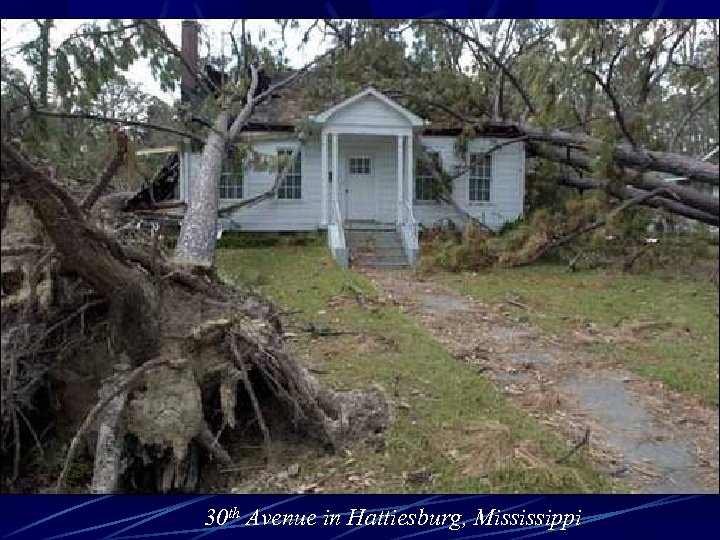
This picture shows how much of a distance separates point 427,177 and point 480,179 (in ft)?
0.55

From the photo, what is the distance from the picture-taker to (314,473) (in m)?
1.98

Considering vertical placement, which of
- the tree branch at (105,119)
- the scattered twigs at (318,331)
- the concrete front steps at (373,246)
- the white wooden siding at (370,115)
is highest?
the white wooden siding at (370,115)

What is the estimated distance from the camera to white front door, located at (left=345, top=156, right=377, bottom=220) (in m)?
1.88

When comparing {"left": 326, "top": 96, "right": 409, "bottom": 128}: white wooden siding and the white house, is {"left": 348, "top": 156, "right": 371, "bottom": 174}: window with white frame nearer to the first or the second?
the white house

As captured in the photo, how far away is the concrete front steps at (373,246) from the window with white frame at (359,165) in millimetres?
176

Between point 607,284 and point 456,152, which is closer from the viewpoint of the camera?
point 607,284

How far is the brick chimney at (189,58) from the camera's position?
1.86m

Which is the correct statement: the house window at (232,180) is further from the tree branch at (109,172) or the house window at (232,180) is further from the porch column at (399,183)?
the porch column at (399,183)

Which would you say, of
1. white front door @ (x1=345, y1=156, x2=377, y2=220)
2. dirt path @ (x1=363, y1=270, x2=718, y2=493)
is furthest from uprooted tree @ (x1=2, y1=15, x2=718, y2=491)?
dirt path @ (x1=363, y1=270, x2=718, y2=493)

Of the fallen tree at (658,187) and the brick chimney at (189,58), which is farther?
the brick chimney at (189,58)
